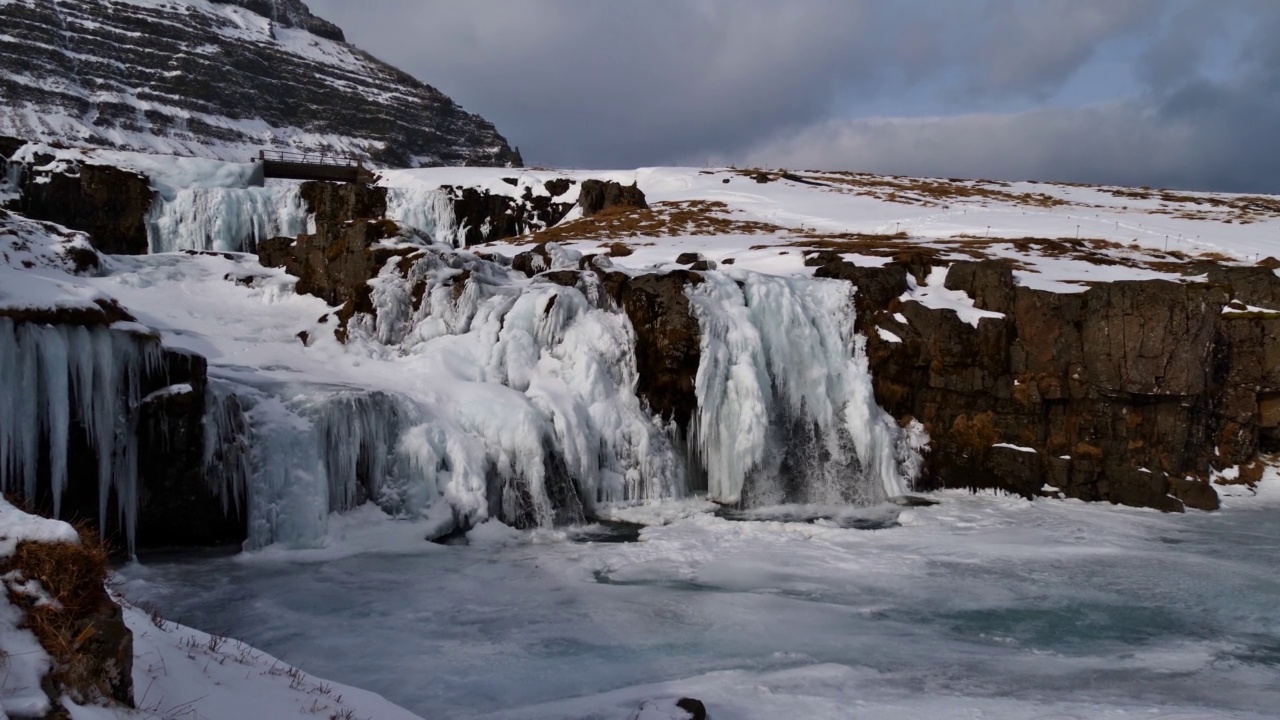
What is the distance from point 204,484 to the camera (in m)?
12.7

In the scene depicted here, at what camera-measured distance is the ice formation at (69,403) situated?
1086cm

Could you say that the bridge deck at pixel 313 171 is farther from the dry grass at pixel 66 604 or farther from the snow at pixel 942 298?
the dry grass at pixel 66 604

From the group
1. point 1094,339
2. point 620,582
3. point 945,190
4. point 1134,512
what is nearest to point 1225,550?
point 1134,512

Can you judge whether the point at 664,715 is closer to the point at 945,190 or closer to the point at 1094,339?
the point at 1094,339

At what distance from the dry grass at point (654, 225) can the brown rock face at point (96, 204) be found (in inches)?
498

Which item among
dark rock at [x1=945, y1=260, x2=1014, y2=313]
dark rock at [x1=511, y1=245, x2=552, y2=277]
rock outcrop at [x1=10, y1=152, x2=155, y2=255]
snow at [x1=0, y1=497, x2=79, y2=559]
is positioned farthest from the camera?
rock outcrop at [x1=10, y1=152, x2=155, y2=255]

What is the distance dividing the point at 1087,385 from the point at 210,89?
8390cm

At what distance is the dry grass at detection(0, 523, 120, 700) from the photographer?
13.1 ft

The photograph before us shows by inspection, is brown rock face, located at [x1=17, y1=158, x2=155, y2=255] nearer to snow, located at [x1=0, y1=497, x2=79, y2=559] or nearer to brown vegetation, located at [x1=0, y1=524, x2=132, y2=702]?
snow, located at [x1=0, y1=497, x2=79, y2=559]

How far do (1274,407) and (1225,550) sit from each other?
249 inches

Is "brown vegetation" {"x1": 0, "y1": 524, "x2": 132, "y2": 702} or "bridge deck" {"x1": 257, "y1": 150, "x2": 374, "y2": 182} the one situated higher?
"bridge deck" {"x1": 257, "y1": 150, "x2": 374, "y2": 182}

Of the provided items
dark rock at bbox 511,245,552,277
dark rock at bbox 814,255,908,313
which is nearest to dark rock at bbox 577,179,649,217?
dark rock at bbox 511,245,552,277

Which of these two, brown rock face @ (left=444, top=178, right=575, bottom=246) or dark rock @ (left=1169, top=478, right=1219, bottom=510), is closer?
dark rock @ (left=1169, top=478, right=1219, bottom=510)

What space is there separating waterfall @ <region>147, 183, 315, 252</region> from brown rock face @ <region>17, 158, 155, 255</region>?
53 centimetres
